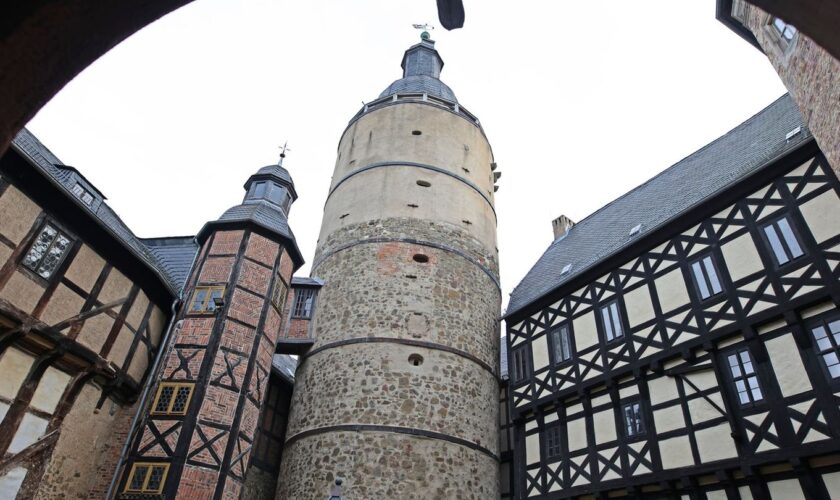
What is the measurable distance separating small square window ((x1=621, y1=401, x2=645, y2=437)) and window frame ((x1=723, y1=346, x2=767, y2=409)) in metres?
1.94

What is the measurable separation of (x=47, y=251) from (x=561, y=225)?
55.6 feet

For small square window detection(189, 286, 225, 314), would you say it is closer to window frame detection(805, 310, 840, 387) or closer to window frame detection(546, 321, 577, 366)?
window frame detection(546, 321, 577, 366)

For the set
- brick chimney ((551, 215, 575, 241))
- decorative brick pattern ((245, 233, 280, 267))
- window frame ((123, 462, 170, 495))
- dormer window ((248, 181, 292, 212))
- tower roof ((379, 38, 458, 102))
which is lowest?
window frame ((123, 462, 170, 495))

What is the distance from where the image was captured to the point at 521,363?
15.0 m

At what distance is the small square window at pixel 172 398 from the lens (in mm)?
11406

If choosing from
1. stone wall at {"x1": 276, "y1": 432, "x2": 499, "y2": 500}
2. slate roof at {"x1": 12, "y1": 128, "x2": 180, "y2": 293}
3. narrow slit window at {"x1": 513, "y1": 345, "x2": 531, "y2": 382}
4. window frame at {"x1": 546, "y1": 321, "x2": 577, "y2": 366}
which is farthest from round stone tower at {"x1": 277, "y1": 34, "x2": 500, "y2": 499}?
slate roof at {"x1": 12, "y1": 128, "x2": 180, "y2": 293}

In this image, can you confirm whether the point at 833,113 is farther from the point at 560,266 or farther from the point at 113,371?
the point at 113,371

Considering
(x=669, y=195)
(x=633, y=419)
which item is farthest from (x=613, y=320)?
(x=669, y=195)

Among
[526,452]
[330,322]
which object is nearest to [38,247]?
[330,322]

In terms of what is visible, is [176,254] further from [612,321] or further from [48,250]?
[612,321]

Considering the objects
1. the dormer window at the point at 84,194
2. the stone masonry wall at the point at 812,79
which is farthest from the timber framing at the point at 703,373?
the dormer window at the point at 84,194

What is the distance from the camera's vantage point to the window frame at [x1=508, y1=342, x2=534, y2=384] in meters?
14.6

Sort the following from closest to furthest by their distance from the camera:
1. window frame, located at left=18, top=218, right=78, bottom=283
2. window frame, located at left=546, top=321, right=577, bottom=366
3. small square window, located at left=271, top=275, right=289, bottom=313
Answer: window frame, located at left=18, top=218, right=78, bottom=283 → window frame, located at left=546, top=321, right=577, bottom=366 → small square window, located at left=271, top=275, right=289, bottom=313

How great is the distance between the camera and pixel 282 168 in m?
18.9
